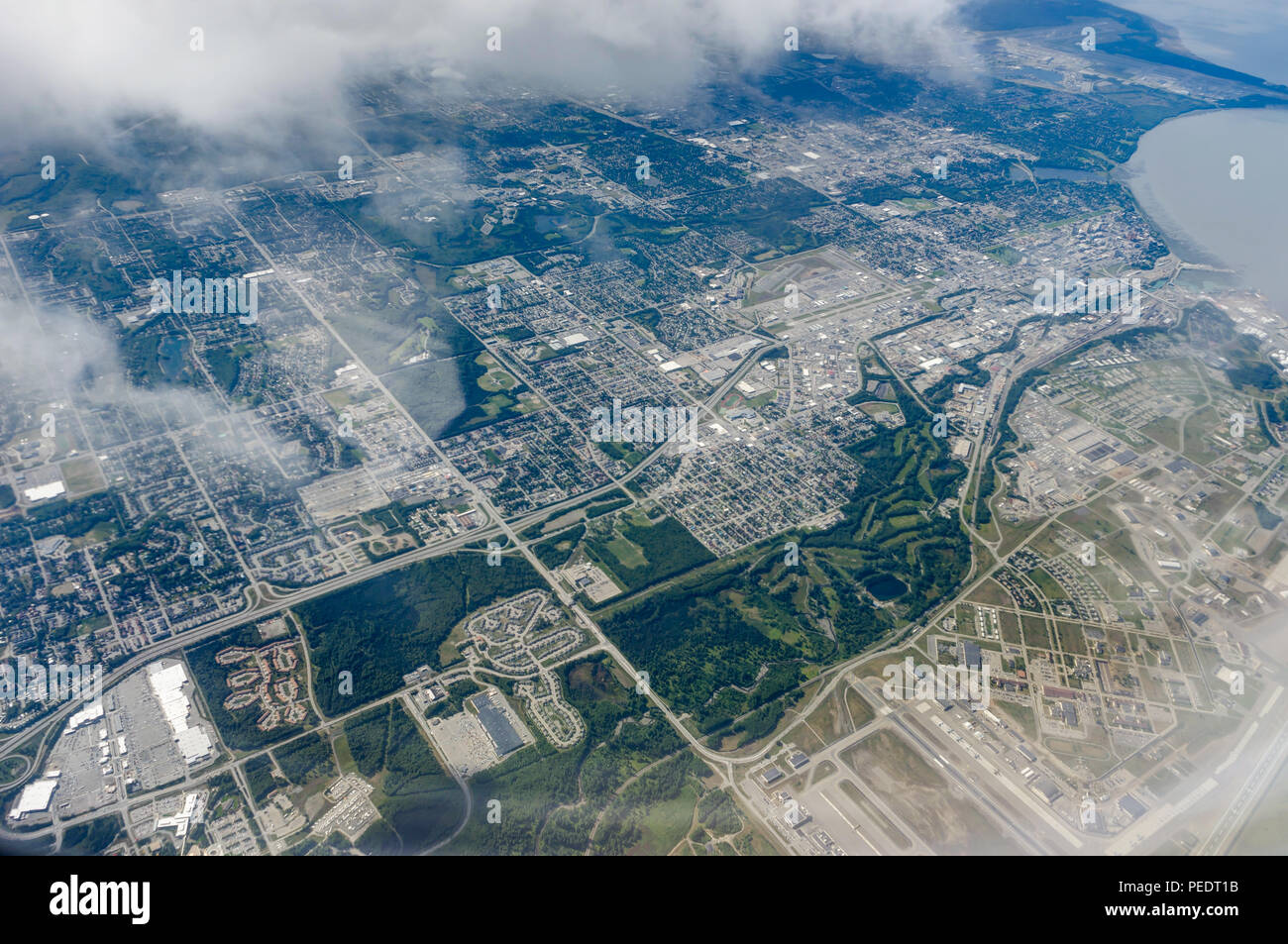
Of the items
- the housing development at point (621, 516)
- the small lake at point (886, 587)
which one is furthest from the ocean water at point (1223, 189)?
the small lake at point (886, 587)

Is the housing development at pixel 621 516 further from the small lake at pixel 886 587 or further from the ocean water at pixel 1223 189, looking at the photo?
the ocean water at pixel 1223 189

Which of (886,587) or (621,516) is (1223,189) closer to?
(886,587)

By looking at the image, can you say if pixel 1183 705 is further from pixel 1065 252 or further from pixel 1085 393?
pixel 1065 252

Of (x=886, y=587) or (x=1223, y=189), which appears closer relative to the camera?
(x=886, y=587)

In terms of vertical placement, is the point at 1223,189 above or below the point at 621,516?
above

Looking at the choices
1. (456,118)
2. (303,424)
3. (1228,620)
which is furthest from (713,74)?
(1228,620)

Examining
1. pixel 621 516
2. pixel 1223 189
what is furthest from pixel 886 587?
pixel 1223 189

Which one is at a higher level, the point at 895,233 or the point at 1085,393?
the point at 895,233

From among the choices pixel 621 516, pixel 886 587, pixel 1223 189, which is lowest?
pixel 886 587

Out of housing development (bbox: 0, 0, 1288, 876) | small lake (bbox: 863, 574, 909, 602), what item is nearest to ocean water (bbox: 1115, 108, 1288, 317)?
housing development (bbox: 0, 0, 1288, 876)
